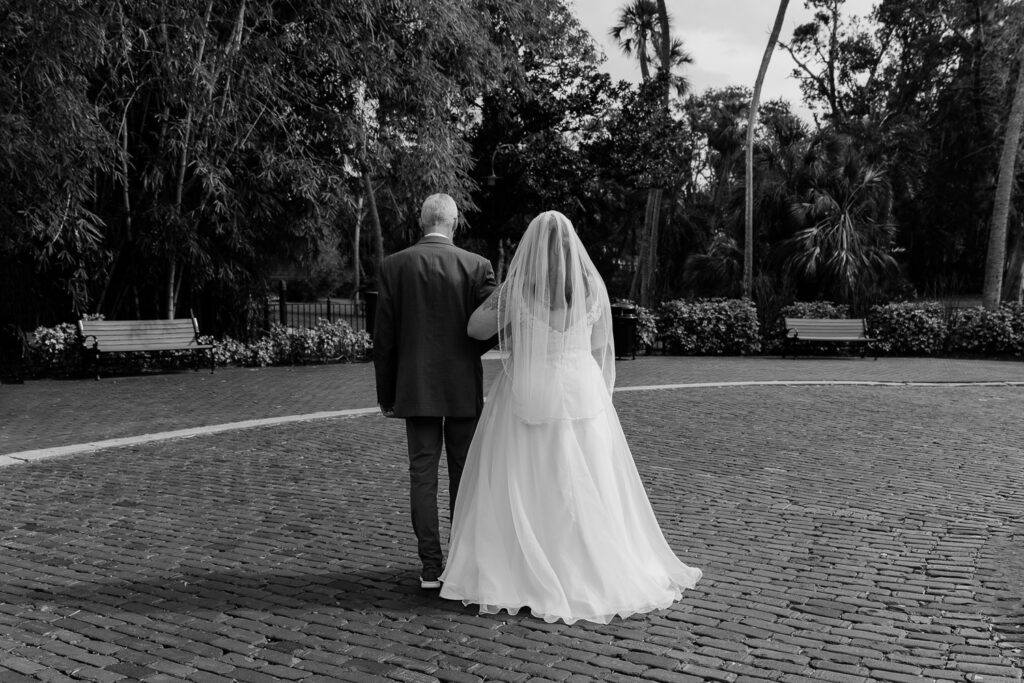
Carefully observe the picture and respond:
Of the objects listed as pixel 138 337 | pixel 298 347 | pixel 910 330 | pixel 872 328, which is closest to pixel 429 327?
pixel 138 337

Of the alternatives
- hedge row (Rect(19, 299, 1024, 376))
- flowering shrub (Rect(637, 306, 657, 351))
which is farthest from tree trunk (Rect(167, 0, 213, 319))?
flowering shrub (Rect(637, 306, 657, 351))

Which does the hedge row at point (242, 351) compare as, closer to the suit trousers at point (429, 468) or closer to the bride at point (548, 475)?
the suit trousers at point (429, 468)

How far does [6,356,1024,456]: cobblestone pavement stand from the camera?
31.1 feet

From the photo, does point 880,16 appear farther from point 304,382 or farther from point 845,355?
point 304,382

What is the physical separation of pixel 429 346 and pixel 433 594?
3.70 feet

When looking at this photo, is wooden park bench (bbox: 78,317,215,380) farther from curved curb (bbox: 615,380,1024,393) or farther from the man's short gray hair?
the man's short gray hair

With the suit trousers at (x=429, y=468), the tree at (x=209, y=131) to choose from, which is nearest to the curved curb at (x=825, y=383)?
the tree at (x=209, y=131)

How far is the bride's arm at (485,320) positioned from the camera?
426 centimetres

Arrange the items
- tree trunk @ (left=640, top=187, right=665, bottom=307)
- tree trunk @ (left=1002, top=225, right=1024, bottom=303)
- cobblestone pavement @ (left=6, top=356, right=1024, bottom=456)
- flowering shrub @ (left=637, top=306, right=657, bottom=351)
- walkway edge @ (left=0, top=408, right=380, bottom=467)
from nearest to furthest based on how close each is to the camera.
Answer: walkway edge @ (left=0, top=408, right=380, bottom=467), cobblestone pavement @ (left=6, top=356, right=1024, bottom=456), flowering shrub @ (left=637, top=306, right=657, bottom=351), tree trunk @ (left=1002, top=225, right=1024, bottom=303), tree trunk @ (left=640, top=187, right=665, bottom=307)

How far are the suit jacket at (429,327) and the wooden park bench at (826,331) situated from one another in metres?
15.3

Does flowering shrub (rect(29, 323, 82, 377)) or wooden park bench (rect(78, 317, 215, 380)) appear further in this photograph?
flowering shrub (rect(29, 323, 82, 377))

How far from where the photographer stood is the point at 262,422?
9594 millimetres

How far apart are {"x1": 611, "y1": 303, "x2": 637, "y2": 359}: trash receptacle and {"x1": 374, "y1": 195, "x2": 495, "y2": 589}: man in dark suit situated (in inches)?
520

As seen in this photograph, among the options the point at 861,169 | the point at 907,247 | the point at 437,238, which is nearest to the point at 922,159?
the point at 907,247
